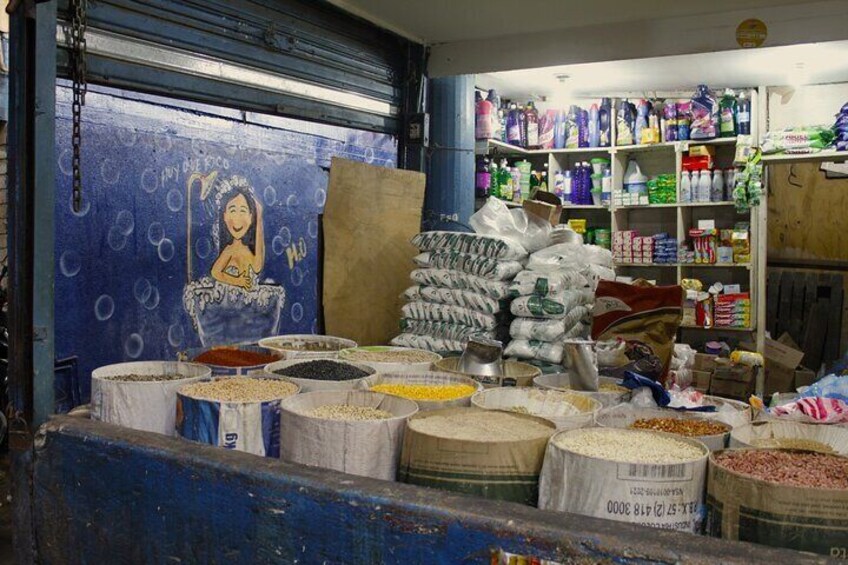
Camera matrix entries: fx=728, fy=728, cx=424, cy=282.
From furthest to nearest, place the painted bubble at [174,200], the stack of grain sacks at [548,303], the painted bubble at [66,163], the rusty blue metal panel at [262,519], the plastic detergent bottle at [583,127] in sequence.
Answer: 1. the plastic detergent bottle at [583,127]
2. the stack of grain sacks at [548,303]
3. the painted bubble at [174,200]
4. the painted bubble at [66,163]
5. the rusty blue metal panel at [262,519]

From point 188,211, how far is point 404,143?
1.69m

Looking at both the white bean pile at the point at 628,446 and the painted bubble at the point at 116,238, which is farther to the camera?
the painted bubble at the point at 116,238

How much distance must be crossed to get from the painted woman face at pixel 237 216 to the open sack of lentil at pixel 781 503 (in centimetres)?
252

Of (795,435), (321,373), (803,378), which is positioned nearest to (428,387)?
(321,373)

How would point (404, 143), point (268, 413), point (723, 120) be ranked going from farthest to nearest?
point (723, 120)
point (404, 143)
point (268, 413)

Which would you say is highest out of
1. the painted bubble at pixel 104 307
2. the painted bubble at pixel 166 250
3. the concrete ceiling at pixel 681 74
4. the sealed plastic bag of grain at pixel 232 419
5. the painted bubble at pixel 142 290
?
the concrete ceiling at pixel 681 74

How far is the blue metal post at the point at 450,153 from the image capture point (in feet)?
14.8

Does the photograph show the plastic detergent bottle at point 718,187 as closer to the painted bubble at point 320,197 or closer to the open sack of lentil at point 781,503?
the painted bubble at point 320,197

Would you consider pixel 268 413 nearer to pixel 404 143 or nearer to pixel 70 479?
pixel 70 479

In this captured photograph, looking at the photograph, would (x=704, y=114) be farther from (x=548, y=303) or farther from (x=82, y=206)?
(x=82, y=206)

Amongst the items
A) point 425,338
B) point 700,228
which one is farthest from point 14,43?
point 700,228

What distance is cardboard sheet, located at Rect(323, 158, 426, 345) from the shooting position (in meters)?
3.90

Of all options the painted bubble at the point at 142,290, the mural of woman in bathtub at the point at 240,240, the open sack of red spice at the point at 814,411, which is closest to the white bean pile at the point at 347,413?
the open sack of red spice at the point at 814,411

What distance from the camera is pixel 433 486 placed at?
5.13 ft
